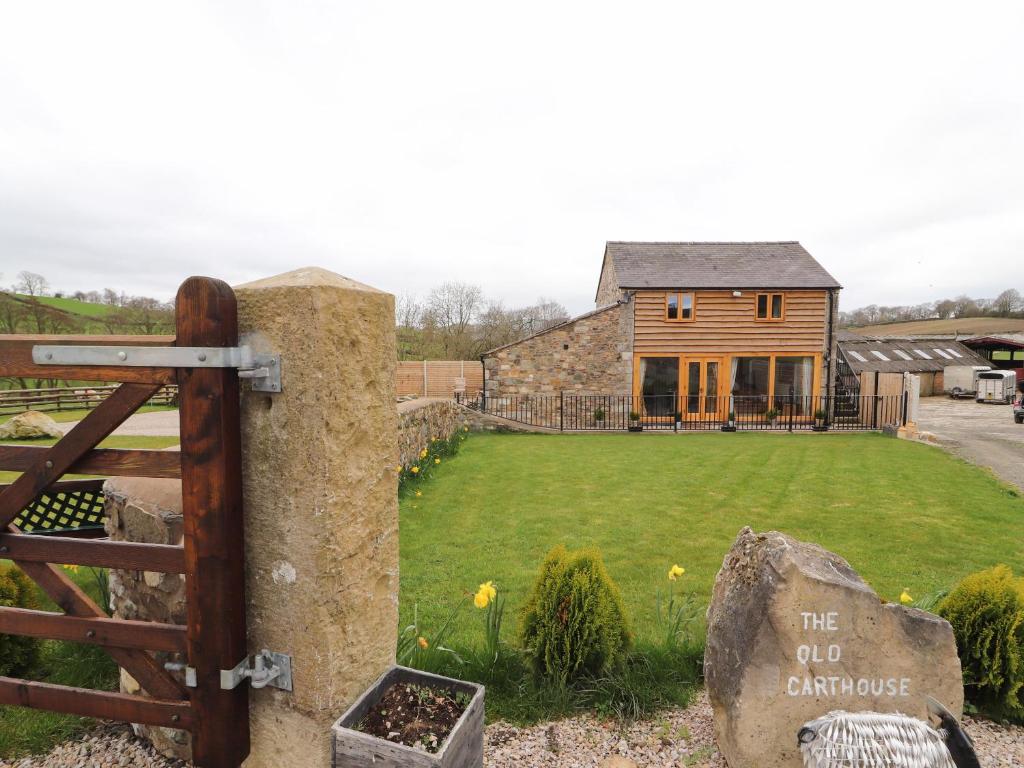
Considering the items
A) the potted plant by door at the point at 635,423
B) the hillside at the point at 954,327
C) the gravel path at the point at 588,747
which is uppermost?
the hillside at the point at 954,327

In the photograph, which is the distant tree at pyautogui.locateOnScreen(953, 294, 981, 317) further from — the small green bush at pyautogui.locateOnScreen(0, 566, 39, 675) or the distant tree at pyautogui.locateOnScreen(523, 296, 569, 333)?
the small green bush at pyautogui.locateOnScreen(0, 566, 39, 675)

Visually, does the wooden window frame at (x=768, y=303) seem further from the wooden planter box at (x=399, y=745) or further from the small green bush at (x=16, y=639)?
the small green bush at (x=16, y=639)

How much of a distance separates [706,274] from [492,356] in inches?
323

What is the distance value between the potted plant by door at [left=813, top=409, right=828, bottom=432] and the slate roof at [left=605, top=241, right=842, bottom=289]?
4.51 m

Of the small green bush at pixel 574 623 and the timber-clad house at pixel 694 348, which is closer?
the small green bush at pixel 574 623

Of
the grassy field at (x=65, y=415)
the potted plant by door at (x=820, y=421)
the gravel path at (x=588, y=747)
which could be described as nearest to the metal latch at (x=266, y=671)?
the gravel path at (x=588, y=747)

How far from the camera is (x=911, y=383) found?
1409cm

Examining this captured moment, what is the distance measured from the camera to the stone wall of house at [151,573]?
255cm

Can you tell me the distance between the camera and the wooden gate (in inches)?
72.7

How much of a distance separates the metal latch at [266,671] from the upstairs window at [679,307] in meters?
17.2

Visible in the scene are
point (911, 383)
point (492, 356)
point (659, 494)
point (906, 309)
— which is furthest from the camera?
point (906, 309)

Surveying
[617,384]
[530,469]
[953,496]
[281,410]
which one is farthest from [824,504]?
[617,384]

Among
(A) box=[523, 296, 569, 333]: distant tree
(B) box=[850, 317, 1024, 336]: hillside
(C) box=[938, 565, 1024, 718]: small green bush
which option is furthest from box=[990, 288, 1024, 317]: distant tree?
(C) box=[938, 565, 1024, 718]: small green bush

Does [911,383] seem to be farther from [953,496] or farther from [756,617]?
[756,617]
